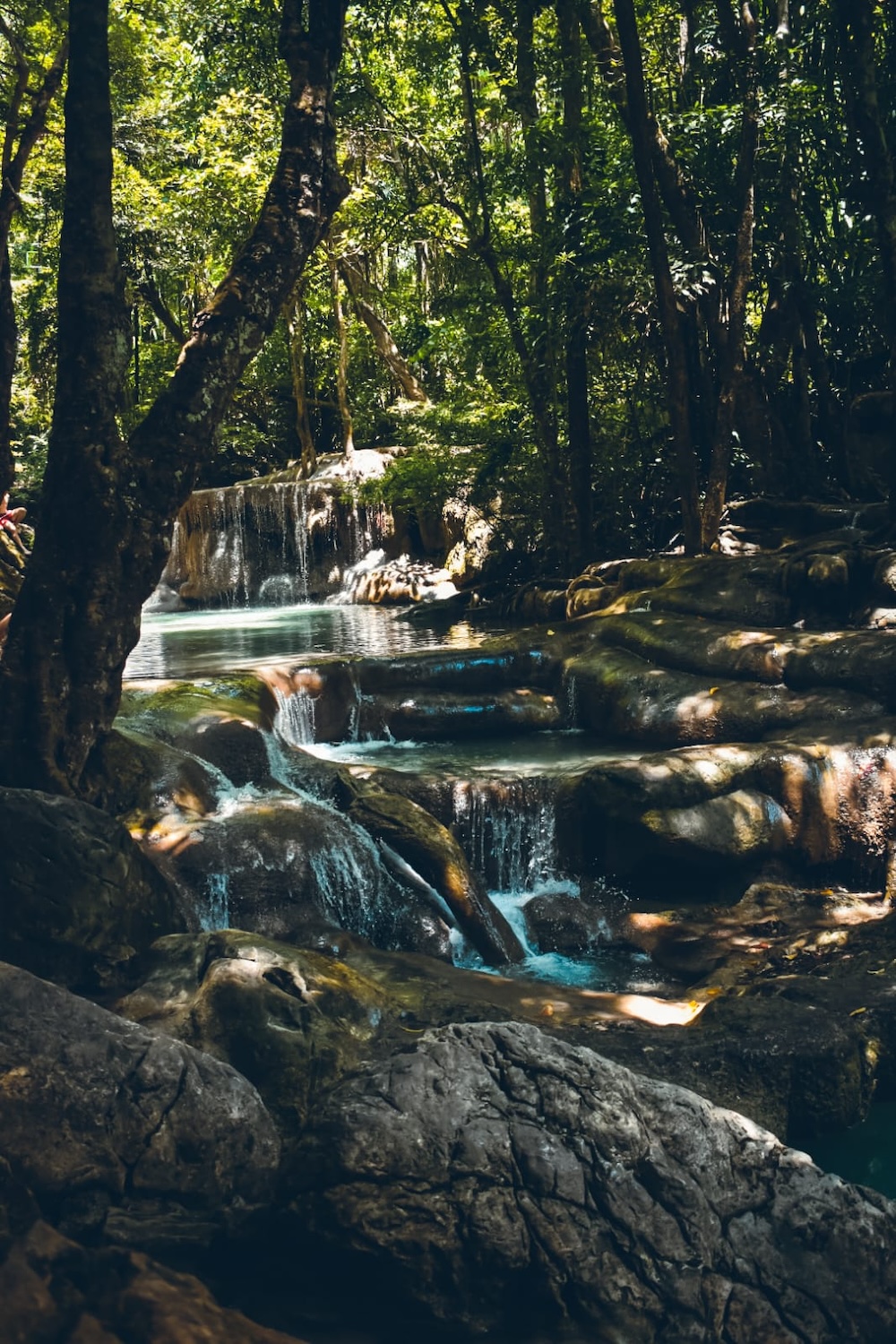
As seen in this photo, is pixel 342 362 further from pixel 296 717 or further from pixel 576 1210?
pixel 576 1210

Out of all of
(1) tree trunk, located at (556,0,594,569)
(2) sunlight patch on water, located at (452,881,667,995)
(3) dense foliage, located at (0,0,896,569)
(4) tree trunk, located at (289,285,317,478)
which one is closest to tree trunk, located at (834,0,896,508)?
(3) dense foliage, located at (0,0,896,569)

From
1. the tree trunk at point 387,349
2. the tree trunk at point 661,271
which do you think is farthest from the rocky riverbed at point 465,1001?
the tree trunk at point 387,349

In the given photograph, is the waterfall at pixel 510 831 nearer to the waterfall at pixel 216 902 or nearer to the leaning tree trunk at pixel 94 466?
the waterfall at pixel 216 902

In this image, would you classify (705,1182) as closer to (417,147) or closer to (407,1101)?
(407,1101)

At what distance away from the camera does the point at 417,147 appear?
52.3ft

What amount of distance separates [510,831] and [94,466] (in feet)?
13.9

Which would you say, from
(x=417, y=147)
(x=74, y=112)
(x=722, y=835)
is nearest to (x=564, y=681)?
(x=722, y=835)

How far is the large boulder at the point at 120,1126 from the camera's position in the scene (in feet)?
12.6

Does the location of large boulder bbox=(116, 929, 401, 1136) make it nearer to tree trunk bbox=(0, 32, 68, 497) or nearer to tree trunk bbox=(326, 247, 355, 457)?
tree trunk bbox=(0, 32, 68, 497)

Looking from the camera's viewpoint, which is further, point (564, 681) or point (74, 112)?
point (564, 681)

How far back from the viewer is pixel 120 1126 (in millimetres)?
4012

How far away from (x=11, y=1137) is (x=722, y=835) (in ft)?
18.5

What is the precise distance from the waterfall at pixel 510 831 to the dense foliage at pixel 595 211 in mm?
6452

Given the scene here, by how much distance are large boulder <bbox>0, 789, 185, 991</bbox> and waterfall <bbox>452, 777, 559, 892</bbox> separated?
3197 millimetres
